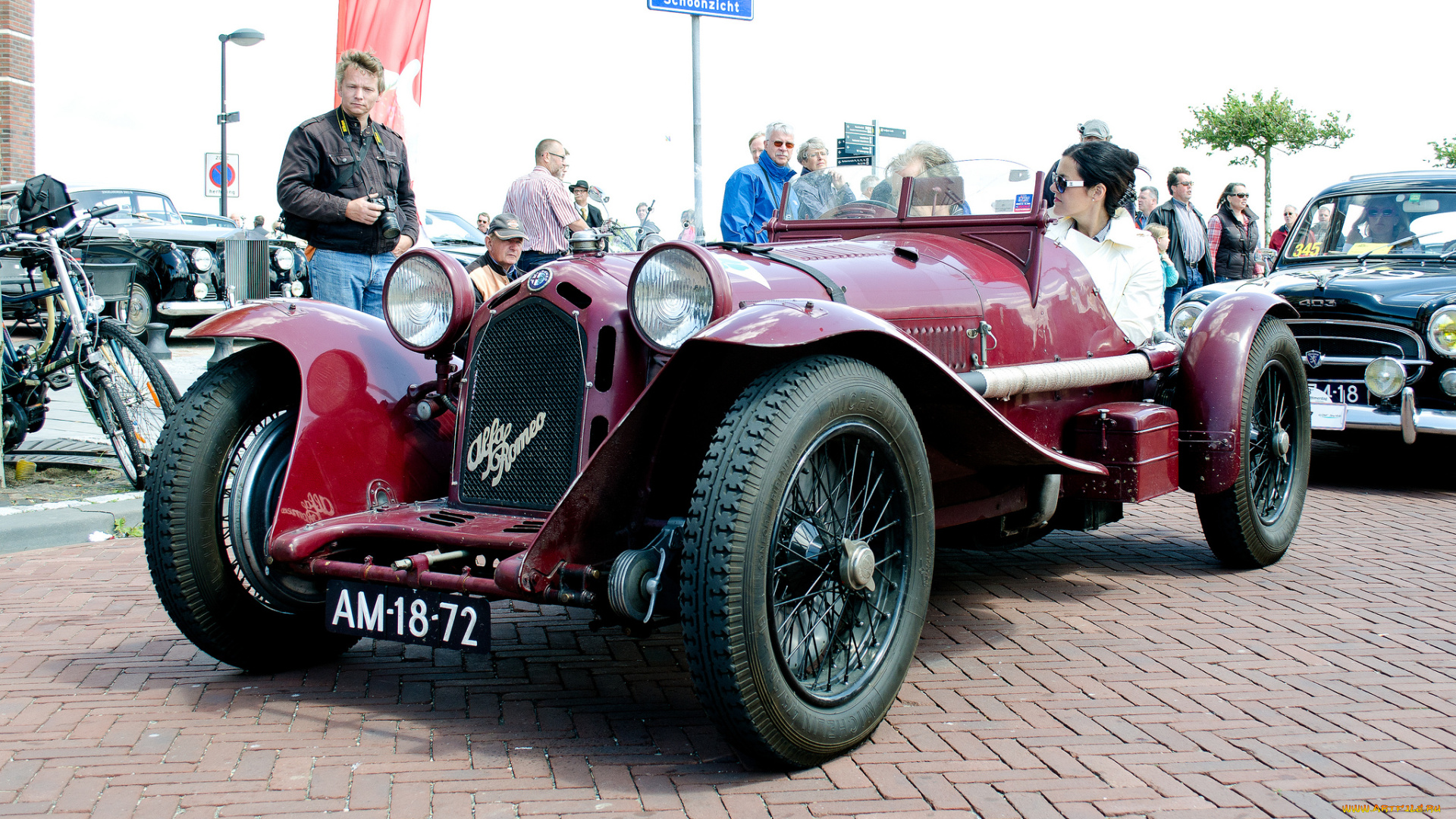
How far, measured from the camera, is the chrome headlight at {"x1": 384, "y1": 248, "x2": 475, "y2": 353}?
3494 mm

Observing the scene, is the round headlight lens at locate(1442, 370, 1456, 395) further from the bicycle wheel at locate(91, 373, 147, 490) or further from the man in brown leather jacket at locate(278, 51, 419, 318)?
the bicycle wheel at locate(91, 373, 147, 490)

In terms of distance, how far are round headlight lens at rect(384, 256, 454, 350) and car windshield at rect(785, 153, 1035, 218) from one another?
5.54 feet

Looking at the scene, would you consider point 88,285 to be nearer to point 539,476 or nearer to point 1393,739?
point 539,476

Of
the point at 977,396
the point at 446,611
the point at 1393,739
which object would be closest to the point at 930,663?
the point at 977,396

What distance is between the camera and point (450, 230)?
14812 millimetres

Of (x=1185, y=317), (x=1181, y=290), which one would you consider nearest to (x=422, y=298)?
(x=1185, y=317)

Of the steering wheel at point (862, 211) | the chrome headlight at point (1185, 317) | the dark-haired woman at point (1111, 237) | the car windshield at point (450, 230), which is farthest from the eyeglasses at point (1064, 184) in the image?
the car windshield at point (450, 230)

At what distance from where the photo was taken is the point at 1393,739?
294 cm

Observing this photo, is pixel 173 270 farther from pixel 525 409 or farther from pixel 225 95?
pixel 225 95

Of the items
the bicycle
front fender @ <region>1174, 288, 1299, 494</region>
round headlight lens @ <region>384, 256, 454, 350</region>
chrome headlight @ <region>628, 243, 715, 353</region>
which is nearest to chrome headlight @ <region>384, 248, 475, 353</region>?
round headlight lens @ <region>384, 256, 454, 350</region>

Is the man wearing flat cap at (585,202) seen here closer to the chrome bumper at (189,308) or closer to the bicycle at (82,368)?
the chrome bumper at (189,308)

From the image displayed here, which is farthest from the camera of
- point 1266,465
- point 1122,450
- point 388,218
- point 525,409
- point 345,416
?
point 388,218

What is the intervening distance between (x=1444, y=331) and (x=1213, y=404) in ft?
9.42

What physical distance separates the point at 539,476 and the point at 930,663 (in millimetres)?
1317
